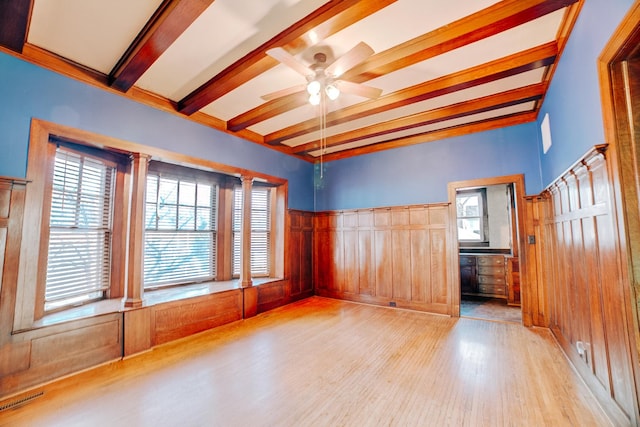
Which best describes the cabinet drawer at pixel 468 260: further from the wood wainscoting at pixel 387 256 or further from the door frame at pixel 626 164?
the door frame at pixel 626 164

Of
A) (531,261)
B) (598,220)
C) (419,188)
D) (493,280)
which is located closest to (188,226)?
(419,188)

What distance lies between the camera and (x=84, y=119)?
2.80m

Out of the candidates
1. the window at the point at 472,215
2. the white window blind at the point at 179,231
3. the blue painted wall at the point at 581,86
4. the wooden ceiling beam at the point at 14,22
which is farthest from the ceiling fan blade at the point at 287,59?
the window at the point at 472,215

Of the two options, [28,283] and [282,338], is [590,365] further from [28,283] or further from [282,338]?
[28,283]

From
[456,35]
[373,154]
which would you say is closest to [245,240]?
[373,154]

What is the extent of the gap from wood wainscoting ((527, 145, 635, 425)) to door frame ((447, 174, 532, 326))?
1.62ft

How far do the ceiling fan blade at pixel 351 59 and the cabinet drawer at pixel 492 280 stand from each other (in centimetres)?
527

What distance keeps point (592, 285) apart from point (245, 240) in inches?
161

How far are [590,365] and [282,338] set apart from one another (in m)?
3.03

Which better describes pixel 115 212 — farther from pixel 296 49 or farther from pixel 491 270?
pixel 491 270

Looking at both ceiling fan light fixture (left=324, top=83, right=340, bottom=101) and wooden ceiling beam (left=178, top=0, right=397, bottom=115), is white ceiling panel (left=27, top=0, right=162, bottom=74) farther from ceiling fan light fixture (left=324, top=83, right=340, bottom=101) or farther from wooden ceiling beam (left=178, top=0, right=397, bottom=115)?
ceiling fan light fixture (left=324, top=83, right=340, bottom=101)

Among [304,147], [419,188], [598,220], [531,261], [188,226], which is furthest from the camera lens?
[304,147]

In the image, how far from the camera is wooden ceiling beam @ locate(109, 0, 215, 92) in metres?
1.96

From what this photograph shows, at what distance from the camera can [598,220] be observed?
1930mm
